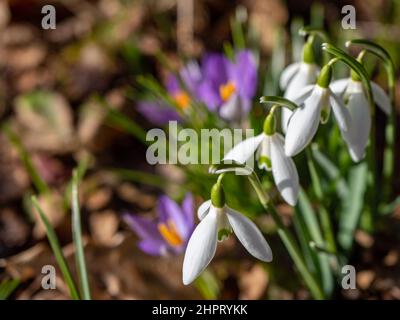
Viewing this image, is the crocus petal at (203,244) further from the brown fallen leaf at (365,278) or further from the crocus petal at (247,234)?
the brown fallen leaf at (365,278)

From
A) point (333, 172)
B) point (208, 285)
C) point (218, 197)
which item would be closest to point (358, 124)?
point (218, 197)

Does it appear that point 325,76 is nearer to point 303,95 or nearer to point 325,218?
point 303,95

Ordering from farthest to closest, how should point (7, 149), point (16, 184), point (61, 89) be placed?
1. point (61, 89)
2. point (7, 149)
3. point (16, 184)

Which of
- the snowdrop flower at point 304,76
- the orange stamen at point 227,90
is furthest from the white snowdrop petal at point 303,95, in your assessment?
the orange stamen at point 227,90

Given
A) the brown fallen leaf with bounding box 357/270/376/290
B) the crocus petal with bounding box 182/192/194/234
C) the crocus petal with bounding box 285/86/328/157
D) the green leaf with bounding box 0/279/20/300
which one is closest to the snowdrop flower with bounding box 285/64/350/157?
the crocus petal with bounding box 285/86/328/157

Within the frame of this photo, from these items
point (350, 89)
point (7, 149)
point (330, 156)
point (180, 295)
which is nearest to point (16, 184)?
point (7, 149)

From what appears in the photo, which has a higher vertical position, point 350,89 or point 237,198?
point 350,89
